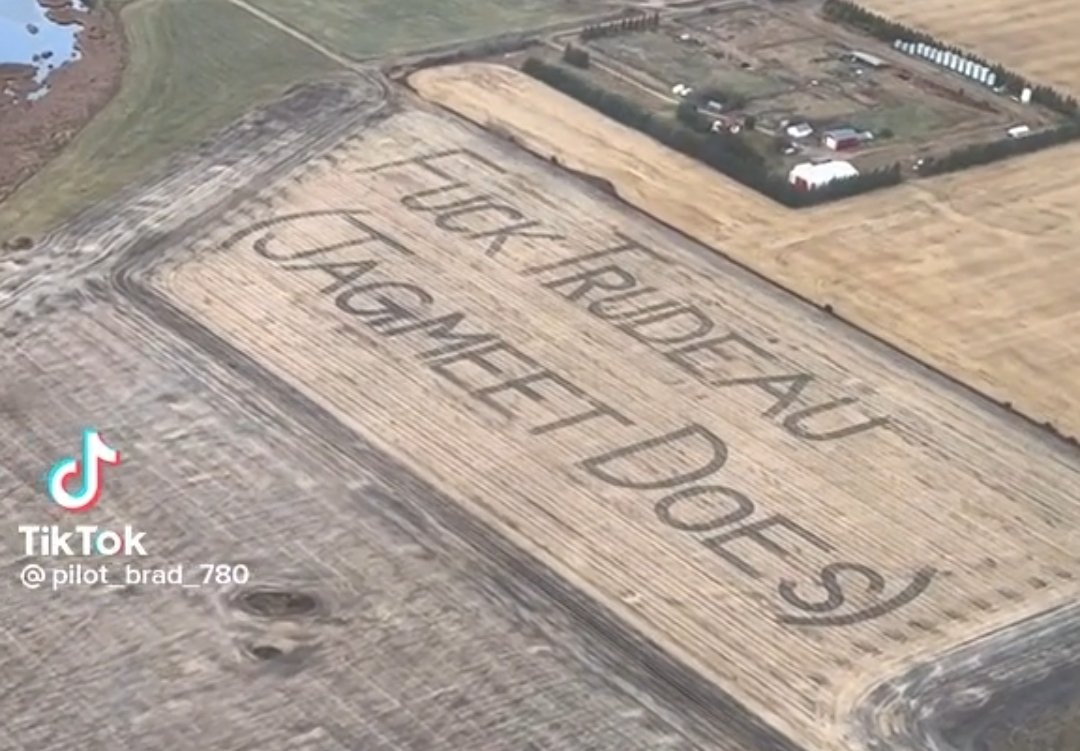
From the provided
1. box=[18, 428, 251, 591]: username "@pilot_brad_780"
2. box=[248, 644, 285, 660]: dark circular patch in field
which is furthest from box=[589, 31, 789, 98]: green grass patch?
box=[248, 644, 285, 660]: dark circular patch in field

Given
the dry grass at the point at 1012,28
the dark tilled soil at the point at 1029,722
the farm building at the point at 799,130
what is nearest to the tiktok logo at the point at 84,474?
the dark tilled soil at the point at 1029,722

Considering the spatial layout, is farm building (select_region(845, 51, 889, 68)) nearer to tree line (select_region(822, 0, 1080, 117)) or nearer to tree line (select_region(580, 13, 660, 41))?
tree line (select_region(822, 0, 1080, 117))

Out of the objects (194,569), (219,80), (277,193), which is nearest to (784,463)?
(194,569)

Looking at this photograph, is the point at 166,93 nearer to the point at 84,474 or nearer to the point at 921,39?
the point at 84,474

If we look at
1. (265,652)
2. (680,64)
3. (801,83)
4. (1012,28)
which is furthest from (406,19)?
(265,652)

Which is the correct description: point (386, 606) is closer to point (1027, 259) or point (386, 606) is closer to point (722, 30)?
point (1027, 259)

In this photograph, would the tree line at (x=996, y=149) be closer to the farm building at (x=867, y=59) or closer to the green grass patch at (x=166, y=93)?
the farm building at (x=867, y=59)

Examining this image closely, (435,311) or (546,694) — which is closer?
(546,694)
